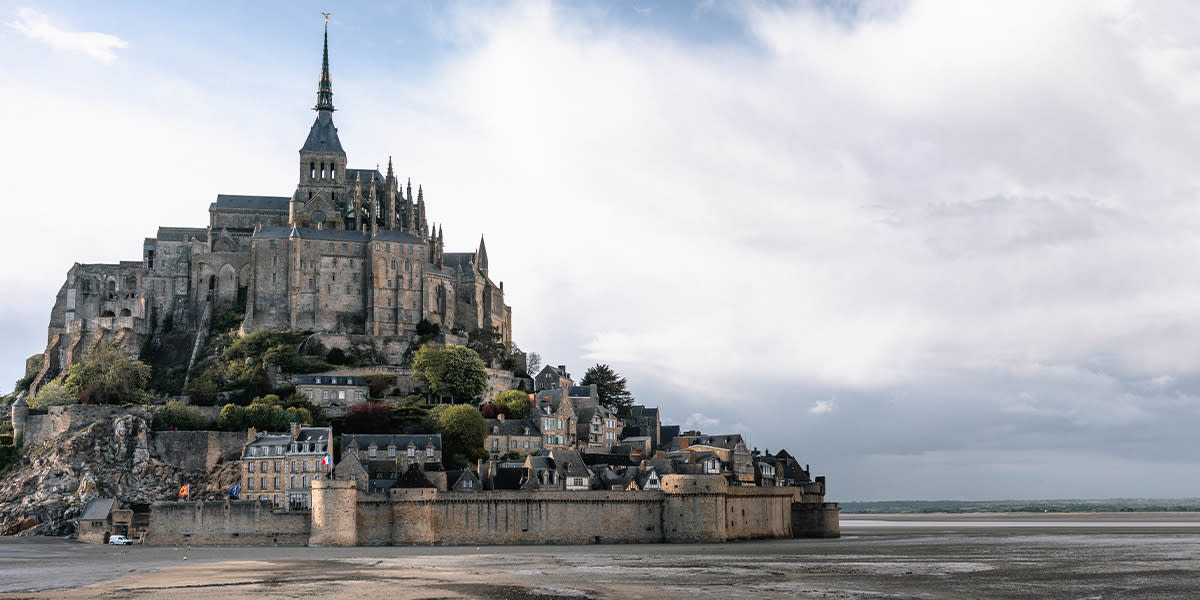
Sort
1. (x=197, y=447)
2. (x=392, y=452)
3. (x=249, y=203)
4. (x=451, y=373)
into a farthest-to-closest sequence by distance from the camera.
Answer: (x=249, y=203)
(x=451, y=373)
(x=197, y=447)
(x=392, y=452)

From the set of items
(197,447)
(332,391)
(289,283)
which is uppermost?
(289,283)

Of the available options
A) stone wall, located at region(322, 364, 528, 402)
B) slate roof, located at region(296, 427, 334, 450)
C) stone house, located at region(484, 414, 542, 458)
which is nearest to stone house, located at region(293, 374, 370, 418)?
stone wall, located at region(322, 364, 528, 402)

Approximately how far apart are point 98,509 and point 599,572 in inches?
1245

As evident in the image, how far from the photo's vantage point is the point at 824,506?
3135 inches

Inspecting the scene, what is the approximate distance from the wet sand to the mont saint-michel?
3119mm

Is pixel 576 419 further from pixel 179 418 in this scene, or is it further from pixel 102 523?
pixel 102 523

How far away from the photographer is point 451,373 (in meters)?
84.4

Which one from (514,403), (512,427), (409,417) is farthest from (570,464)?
(409,417)

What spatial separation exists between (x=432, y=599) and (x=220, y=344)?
5816cm

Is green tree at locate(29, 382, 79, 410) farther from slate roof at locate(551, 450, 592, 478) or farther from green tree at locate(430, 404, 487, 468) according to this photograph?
slate roof at locate(551, 450, 592, 478)

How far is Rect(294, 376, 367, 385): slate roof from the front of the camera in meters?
82.6

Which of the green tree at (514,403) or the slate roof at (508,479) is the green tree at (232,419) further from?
the green tree at (514,403)

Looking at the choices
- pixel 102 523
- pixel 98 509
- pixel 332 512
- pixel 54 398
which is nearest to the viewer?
pixel 332 512

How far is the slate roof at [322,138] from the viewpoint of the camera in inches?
4035
